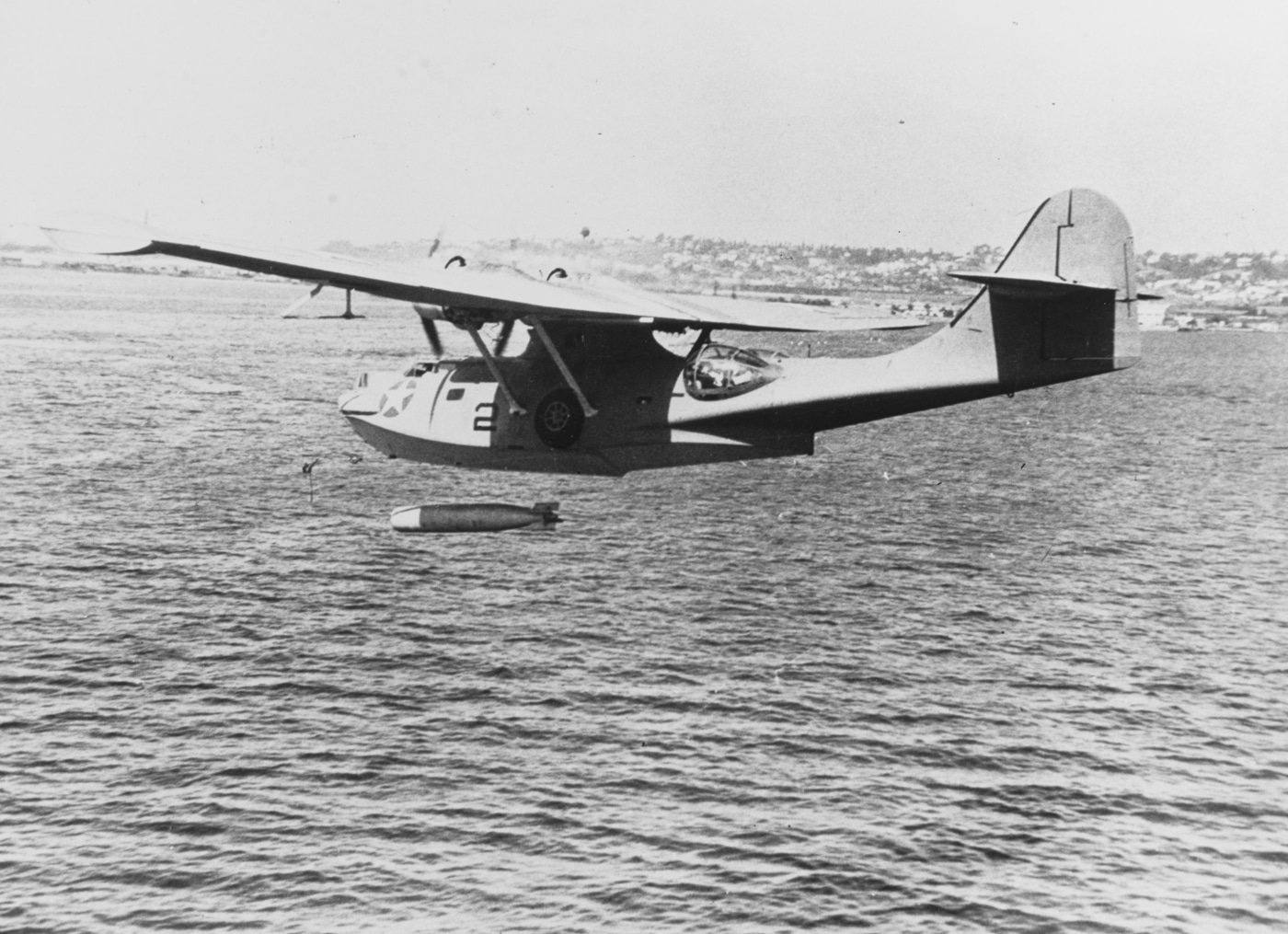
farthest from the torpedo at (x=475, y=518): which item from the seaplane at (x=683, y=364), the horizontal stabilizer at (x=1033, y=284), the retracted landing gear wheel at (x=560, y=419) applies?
the horizontal stabilizer at (x=1033, y=284)

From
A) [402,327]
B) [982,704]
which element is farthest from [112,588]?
[402,327]

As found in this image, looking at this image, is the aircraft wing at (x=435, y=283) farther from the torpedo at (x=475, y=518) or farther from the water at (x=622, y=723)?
the water at (x=622, y=723)

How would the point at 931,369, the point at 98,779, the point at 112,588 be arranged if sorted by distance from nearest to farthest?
the point at 931,369
the point at 98,779
the point at 112,588

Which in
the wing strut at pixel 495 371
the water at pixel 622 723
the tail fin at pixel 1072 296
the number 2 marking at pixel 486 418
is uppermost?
the tail fin at pixel 1072 296

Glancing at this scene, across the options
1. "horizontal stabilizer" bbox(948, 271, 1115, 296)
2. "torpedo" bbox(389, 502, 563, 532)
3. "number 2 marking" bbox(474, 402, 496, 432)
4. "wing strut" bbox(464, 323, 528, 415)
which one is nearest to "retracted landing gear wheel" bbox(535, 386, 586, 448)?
"wing strut" bbox(464, 323, 528, 415)

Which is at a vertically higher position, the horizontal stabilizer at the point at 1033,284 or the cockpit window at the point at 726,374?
the horizontal stabilizer at the point at 1033,284

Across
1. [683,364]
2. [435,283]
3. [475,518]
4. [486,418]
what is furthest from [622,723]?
[435,283]

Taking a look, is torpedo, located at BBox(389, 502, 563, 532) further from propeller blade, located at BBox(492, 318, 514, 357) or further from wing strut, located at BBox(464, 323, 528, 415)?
propeller blade, located at BBox(492, 318, 514, 357)

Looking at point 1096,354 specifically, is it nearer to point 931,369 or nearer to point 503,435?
point 931,369

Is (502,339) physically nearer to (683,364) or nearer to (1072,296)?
(683,364)
